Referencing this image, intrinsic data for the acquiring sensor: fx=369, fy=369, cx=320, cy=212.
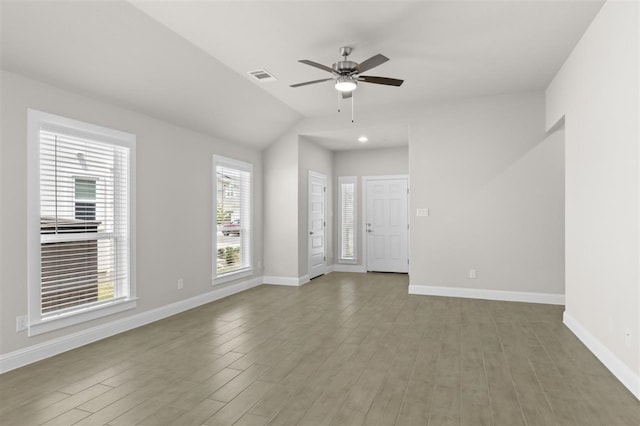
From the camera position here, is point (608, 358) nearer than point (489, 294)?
Yes

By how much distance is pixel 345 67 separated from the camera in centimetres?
364

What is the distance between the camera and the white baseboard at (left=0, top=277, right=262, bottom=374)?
305 cm

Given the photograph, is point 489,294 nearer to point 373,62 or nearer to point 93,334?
point 373,62

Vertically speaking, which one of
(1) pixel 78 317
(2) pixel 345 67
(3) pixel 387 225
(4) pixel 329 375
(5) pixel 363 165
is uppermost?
(2) pixel 345 67

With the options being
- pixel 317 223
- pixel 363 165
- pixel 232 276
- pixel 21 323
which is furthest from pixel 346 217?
pixel 21 323

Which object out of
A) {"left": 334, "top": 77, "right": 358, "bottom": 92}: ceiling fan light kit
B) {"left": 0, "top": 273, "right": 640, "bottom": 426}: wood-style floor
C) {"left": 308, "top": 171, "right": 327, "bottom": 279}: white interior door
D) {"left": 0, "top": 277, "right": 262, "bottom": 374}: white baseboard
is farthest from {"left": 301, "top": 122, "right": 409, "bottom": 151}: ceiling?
{"left": 0, "top": 277, "right": 262, "bottom": 374}: white baseboard

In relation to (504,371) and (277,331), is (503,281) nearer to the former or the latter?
(504,371)

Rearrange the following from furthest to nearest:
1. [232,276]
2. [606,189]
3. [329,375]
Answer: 1. [232,276]
2. [606,189]
3. [329,375]

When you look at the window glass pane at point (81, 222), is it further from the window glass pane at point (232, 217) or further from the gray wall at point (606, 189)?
the gray wall at point (606, 189)

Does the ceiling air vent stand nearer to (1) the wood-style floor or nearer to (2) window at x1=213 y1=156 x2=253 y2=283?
(2) window at x1=213 y1=156 x2=253 y2=283

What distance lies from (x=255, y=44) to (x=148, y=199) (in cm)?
217

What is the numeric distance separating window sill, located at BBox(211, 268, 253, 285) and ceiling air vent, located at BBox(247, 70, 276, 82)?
2901mm

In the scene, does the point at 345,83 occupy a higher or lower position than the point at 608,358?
higher

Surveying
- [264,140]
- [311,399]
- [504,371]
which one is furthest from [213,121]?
[504,371]
